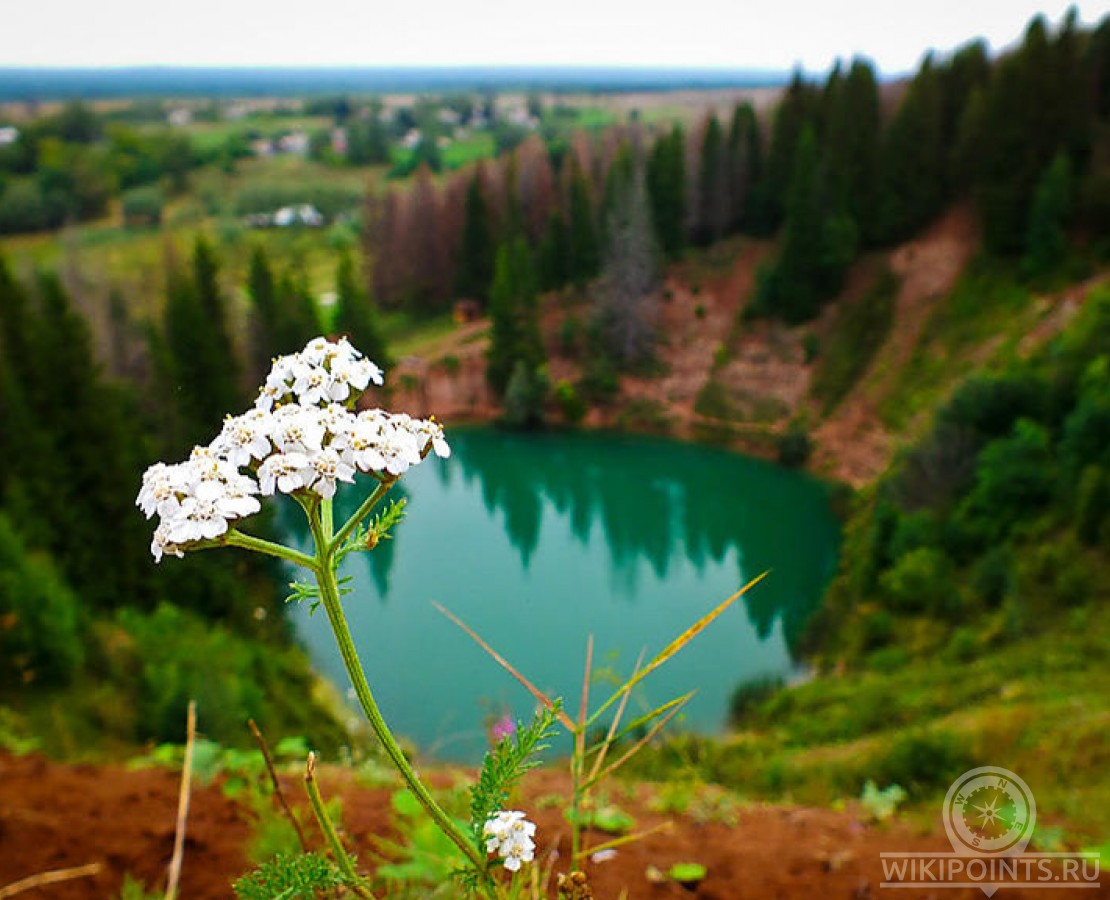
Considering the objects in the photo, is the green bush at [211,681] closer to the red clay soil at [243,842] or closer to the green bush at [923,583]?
the red clay soil at [243,842]

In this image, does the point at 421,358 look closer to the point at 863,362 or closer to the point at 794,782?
the point at 863,362

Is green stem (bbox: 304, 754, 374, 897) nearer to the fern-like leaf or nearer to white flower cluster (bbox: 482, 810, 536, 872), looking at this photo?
the fern-like leaf

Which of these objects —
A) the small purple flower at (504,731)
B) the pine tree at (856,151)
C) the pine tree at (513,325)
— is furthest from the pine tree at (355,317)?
the pine tree at (856,151)

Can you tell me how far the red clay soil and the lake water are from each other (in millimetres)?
2385

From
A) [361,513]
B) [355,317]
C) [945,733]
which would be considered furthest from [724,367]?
[361,513]

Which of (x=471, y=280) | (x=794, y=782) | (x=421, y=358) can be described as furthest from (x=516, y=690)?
(x=471, y=280)

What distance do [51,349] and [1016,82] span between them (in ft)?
101

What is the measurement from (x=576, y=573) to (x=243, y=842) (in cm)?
1588

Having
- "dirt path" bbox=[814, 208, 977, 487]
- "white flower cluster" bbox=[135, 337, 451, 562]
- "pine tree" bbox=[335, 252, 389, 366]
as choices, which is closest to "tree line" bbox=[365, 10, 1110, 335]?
"dirt path" bbox=[814, 208, 977, 487]

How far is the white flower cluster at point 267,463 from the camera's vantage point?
1495 mm

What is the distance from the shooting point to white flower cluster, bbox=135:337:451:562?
4.91 ft

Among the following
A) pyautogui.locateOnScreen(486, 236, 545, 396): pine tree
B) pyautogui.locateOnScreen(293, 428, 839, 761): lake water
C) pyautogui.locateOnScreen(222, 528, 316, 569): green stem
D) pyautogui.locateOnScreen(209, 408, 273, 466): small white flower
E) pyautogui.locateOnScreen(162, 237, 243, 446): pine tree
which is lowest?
pyautogui.locateOnScreen(293, 428, 839, 761): lake water

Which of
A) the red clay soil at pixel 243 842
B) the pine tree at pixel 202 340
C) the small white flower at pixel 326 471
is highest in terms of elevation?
the small white flower at pixel 326 471

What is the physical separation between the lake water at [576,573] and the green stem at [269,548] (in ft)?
17.5
